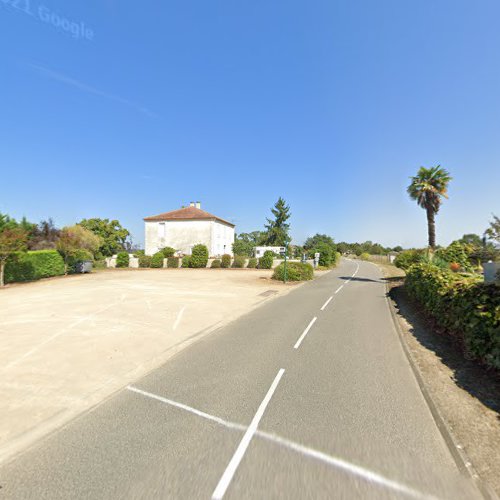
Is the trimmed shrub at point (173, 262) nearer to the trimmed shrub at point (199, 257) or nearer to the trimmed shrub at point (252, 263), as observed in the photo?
the trimmed shrub at point (199, 257)

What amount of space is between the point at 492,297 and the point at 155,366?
291 inches

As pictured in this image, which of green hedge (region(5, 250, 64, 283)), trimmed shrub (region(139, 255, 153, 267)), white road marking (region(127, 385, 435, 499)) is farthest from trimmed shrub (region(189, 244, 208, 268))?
white road marking (region(127, 385, 435, 499))

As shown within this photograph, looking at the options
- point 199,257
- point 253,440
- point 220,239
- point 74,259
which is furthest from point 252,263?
point 253,440

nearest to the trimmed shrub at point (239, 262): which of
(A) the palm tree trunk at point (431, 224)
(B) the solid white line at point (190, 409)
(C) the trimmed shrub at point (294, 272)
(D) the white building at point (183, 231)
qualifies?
(D) the white building at point (183, 231)

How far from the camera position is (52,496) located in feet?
8.55

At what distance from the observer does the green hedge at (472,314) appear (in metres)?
5.09

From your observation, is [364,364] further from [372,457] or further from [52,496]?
[52,496]

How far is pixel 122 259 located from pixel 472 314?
36.7 m

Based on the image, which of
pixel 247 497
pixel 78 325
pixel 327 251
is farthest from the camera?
pixel 327 251

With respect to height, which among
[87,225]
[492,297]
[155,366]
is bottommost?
[155,366]

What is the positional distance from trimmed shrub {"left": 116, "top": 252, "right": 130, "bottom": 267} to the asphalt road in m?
32.7

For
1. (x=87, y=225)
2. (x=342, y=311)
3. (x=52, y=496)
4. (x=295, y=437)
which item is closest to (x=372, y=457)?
(x=295, y=437)

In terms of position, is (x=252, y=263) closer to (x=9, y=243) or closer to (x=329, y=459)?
(x=9, y=243)

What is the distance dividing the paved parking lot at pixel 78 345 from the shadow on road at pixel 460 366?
6.19 meters
